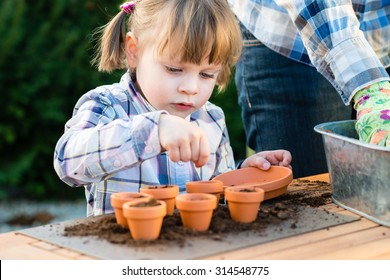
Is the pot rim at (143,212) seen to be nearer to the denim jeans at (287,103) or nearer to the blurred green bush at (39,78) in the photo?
the denim jeans at (287,103)

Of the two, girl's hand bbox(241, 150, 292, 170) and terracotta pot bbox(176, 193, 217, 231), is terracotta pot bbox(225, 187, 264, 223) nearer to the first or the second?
terracotta pot bbox(176, 193, 217, 231)

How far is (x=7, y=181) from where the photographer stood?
13.9 ft

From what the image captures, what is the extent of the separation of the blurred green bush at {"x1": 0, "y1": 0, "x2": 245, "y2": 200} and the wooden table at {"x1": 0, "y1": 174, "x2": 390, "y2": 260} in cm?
283

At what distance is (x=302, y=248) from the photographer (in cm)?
131

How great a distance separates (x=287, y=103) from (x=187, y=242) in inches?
45.9

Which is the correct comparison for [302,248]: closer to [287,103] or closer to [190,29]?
[190,29]

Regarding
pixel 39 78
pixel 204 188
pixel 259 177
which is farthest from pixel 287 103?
pixel 39 78

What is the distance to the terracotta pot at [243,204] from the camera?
4.60ft

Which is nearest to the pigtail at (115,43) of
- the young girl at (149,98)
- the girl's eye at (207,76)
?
the young girl at (149,98)

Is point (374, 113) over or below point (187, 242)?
over

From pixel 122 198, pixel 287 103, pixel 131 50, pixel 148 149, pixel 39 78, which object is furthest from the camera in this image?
pixel 39 78

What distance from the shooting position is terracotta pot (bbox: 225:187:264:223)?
1403mm

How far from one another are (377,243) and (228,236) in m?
0.29

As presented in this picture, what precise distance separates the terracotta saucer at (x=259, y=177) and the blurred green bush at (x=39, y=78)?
2.52 meters
